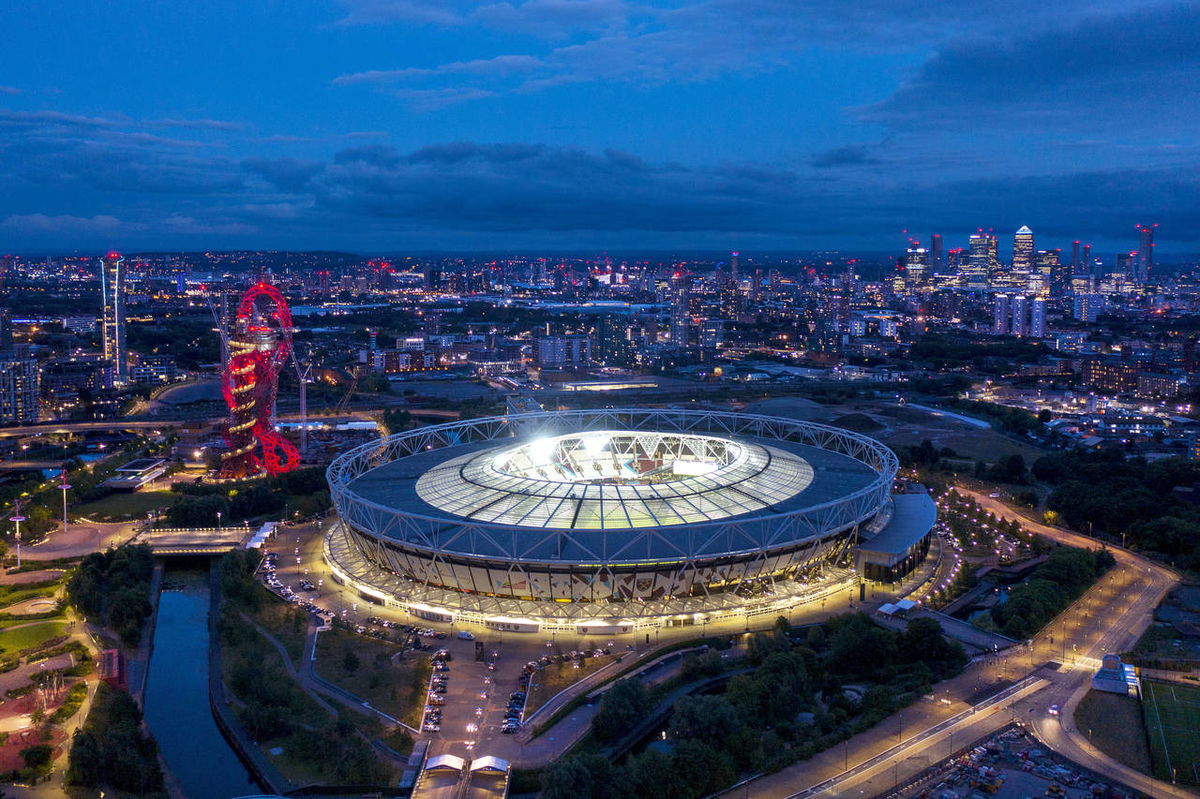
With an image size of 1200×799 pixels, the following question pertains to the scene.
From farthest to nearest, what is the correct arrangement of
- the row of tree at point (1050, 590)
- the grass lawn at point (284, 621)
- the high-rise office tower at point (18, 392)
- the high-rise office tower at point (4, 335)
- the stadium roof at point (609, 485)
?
the high-rise office tower at point (4, 335) → the high-rise office tower at point (18, 392) → the stadium roof at point (609, 485) → the row of tree at point (1050, 590) → the grass lawn at point (284, 621)

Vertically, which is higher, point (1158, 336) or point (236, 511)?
point (1158, 336)

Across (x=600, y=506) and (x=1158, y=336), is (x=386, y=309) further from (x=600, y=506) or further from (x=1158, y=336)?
(x=600, y=506)

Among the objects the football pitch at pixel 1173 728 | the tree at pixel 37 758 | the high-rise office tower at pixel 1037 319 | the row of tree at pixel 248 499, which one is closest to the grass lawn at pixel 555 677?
the tree at pixel 37 758

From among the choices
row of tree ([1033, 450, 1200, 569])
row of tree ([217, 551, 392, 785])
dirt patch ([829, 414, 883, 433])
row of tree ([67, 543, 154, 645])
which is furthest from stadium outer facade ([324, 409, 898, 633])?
dirt patch ([829, 414, 883, 433])

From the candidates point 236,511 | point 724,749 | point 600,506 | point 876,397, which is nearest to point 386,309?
point 876,397

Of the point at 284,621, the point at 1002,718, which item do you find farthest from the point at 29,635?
the point at 1002,718

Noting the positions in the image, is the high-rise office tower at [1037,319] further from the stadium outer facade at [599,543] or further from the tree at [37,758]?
the tree at [37,758]

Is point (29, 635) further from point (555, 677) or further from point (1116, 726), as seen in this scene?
point (1116, 726)

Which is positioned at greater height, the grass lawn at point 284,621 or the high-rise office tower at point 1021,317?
the high-rise office tower at point 1021,317
